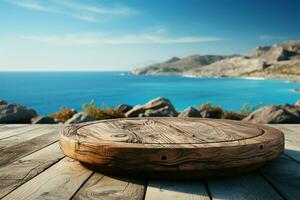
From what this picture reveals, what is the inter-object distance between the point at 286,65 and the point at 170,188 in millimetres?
85063

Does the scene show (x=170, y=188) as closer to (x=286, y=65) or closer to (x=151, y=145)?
(x=151, y=145)

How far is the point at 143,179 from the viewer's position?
1563mm

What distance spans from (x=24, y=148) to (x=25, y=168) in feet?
1.94

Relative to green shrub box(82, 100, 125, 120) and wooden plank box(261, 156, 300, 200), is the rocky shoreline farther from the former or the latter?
wooden plank box(261, 156, 300, 200)

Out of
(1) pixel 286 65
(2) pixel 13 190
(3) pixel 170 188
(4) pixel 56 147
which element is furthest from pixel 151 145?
(1) pixel 286 65

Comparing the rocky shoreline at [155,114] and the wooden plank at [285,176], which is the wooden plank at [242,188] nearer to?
the wooden plank at [285,176]

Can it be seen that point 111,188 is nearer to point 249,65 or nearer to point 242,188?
point 242,188

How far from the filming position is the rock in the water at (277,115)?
509cm

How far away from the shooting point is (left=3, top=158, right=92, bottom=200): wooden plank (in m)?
1.33

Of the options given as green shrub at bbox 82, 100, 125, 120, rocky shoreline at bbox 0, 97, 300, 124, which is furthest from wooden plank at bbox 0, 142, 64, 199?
green shrub at bbox 82, 100, 125, 120

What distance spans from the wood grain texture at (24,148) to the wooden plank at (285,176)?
1.51 metres

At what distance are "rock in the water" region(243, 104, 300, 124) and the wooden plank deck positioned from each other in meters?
3.26

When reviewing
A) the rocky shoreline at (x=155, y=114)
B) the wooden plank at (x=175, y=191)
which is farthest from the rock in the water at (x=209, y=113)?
the wooden plank at (x=175, y=191)

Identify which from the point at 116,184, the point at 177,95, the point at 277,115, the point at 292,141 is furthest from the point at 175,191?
the point at 177,95
